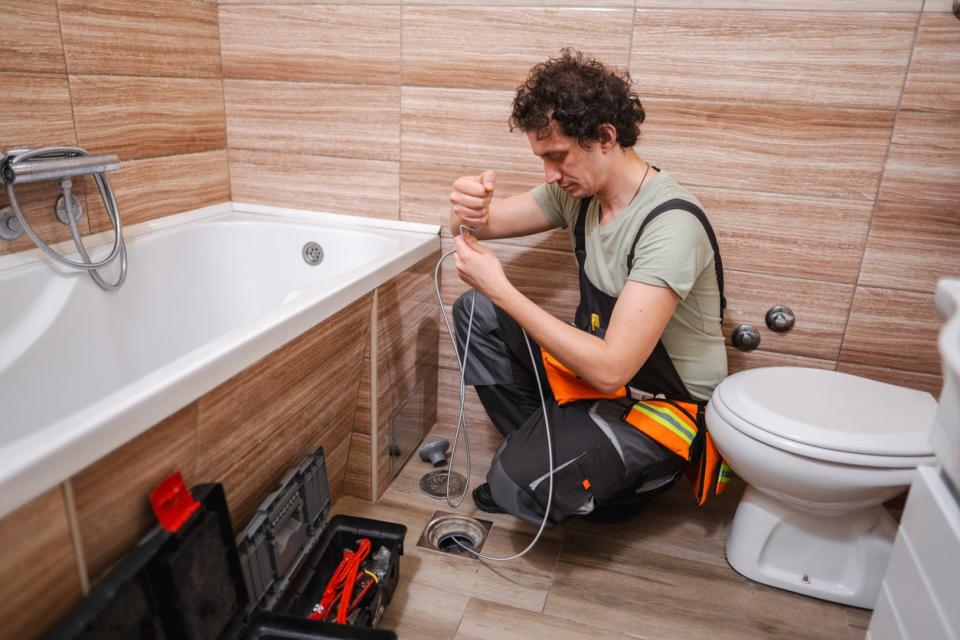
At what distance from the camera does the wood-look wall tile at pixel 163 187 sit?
1673mm

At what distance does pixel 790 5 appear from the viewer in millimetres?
1538

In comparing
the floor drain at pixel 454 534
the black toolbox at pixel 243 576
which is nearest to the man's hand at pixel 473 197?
the black toolbox at pixel 243 576

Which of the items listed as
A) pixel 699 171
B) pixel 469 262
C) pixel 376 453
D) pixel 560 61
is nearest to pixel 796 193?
pixel 699 171

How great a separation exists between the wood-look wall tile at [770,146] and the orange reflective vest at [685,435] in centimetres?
58

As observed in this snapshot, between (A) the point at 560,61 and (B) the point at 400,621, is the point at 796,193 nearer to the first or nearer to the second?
(A) the point at 560,61

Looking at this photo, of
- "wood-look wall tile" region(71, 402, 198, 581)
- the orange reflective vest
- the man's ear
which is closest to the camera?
"wood-look wall tile" region(71, 402, 198, 581)

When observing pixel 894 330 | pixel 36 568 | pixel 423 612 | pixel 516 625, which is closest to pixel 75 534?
pixel 36 568

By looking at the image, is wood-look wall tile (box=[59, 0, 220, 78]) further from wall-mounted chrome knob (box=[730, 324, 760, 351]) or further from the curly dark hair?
wall-mounted chrome knob (box=[730, 324, 760, 351])

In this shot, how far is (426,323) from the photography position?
1.93m

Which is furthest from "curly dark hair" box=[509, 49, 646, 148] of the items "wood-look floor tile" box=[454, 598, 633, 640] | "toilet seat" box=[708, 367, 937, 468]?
"wood-look floor tile" box=[454, 598, 633, 640]

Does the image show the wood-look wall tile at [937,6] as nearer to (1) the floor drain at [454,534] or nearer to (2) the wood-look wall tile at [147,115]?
(1) the floor drain at [454,534]

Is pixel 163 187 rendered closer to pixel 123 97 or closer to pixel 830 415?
pixel 123 97

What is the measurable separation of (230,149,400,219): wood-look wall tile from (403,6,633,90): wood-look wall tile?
0.29 m

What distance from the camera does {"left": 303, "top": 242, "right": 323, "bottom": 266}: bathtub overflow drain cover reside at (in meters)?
1.96
